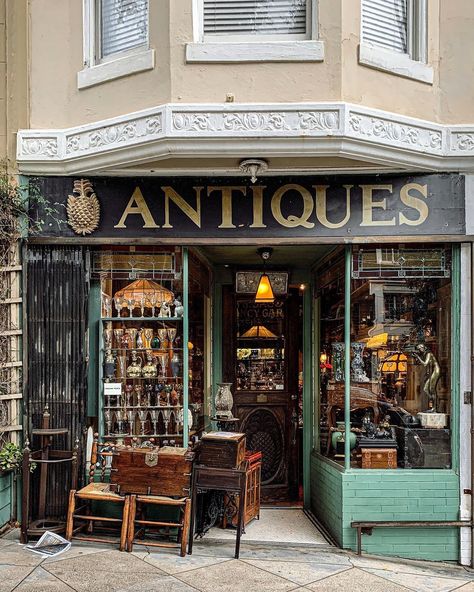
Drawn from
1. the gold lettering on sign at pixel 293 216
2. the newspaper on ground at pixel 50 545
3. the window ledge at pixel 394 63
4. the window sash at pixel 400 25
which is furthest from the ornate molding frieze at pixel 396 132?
the newspaper on ground at pixel 50 545

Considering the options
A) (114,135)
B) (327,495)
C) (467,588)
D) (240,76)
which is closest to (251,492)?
(327,495)

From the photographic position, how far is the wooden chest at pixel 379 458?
7098 mm

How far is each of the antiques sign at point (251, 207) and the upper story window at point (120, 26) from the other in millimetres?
1363

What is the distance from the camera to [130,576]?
5875 millimetres

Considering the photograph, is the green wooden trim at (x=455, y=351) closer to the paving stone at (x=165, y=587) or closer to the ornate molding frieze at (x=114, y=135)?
the paving stone at (x=165, y=587)

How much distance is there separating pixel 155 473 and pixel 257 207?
2928 mm

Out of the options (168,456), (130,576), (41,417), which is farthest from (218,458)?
(41,417)

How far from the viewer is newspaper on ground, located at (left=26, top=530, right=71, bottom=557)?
253 inches

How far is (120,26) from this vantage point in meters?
7.03

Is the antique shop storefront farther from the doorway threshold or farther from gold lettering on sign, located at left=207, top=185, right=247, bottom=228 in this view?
the doorway threshold

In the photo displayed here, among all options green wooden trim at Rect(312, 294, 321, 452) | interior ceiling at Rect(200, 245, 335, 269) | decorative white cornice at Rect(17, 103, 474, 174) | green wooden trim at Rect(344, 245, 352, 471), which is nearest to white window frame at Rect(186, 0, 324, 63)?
decorative white cornice at Rect(17, 103, 474, 174)

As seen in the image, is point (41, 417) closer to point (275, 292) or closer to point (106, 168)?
point (106, 168)

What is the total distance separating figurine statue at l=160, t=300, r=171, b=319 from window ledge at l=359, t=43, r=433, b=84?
129 inches

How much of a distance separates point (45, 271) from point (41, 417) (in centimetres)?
156
